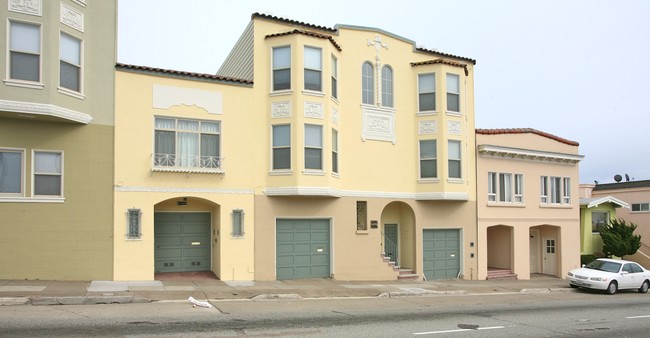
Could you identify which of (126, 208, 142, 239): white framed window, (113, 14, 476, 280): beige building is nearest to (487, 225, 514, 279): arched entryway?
(113, 14, 476, 280): beige building

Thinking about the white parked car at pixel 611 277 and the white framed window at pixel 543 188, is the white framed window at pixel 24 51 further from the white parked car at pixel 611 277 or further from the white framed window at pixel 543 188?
the white framed window at pixel 543 188

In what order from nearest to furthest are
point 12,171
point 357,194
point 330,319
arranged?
1. point 330,319
2. point 12,171
3. point 357,194

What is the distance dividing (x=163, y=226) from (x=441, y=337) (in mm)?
11964

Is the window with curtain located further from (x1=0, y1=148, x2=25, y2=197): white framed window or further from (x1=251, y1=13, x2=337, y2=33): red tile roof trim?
(x1=251, y1=13, x2=337, y2=33): red tile roof trim

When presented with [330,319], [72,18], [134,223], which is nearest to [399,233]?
[134,223]

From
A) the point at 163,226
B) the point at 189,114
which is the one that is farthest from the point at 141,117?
the point at 163,226

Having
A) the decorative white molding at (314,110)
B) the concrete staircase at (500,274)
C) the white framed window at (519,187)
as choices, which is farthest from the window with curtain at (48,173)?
the white framed window at (519,187)

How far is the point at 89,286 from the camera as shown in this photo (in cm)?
1603

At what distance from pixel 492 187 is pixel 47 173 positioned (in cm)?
1925

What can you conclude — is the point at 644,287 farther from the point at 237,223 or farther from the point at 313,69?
the point at 237,223

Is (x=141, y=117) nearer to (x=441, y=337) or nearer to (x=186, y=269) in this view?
(x=186, y=269)

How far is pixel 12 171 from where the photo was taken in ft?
54.0

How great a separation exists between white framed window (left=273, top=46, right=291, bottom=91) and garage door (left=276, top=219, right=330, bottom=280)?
5.09 m

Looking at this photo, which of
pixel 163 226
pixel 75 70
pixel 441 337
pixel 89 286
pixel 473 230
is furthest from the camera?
pixel 473 230
